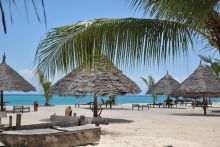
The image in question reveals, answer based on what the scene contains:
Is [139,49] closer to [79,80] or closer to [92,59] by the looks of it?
[92,59]

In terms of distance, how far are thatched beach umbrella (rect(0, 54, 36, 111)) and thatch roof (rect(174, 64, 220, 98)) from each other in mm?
9626

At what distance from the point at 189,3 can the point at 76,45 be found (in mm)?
1501

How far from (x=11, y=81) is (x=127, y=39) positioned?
1949 centimetres

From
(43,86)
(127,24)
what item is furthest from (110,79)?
(43,86)

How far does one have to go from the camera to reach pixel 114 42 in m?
4.59

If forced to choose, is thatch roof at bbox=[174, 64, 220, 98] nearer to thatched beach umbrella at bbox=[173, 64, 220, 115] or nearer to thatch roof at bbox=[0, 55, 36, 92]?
thatched beach umbrella at bbox=[173, 64, 220, 115]

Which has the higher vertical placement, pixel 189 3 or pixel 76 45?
pixel 189 3

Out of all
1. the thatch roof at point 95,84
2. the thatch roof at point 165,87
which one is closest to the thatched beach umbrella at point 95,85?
the thatch roof at point 95,84

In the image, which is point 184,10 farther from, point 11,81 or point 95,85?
point 11,81

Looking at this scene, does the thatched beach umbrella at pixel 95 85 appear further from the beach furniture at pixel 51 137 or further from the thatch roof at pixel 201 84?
the thatch roof at pixel 201 84

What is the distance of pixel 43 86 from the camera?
34.6 metres

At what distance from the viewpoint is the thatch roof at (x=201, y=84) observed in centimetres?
2350

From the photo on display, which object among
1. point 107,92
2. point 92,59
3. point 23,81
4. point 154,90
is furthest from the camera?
point 154,90

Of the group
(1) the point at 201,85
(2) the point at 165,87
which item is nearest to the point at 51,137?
(1) the point at 201,85
